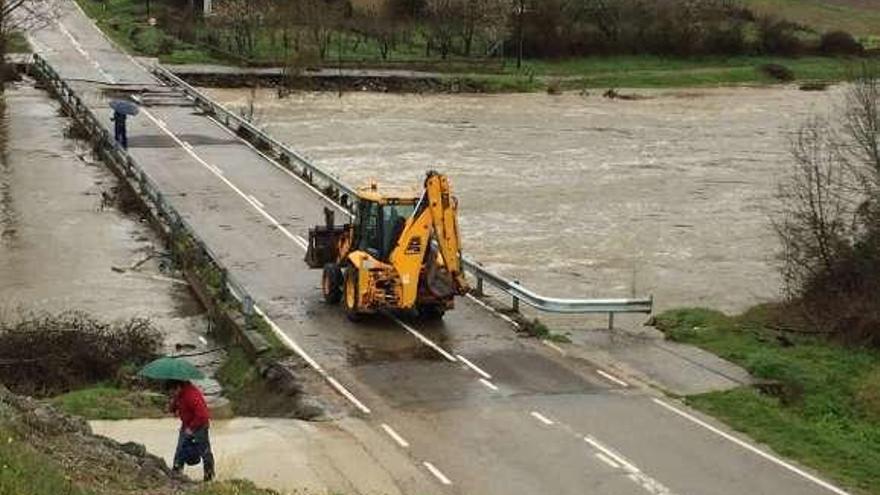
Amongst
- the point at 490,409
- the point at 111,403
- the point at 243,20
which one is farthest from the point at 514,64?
the point at 111,403

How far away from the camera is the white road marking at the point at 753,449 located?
15.7 meters

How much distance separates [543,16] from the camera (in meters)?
97.0

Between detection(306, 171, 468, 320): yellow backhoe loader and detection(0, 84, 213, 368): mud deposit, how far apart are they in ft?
10.1

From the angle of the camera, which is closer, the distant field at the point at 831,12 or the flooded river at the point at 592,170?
the flooded river at the point at 592,170

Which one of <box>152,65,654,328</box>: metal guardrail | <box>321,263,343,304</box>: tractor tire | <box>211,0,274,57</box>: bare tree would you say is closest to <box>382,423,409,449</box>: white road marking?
<box>152,65,654,328</box>: metal guardrail

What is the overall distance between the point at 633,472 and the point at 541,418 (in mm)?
2308

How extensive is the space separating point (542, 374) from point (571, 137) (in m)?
39.0

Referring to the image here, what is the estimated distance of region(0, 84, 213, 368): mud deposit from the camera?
25.2 m

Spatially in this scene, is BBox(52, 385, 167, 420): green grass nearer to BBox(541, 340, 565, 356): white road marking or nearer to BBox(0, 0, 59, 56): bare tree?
BBox(541, 340, 565, 356): white road marking

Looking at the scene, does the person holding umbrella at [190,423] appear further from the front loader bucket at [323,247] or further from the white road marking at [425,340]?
the front loader bucket at [323,247]

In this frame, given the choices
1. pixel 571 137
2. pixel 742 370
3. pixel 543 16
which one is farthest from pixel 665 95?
pixel 742 370

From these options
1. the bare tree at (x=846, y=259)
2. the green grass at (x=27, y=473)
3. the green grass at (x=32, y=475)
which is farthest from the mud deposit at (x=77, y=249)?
the green grass at (x=27, y=473)

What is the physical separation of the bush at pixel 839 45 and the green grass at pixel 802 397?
86.6 metres

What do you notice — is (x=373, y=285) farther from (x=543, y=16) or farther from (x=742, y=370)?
(x=543, y=16)
